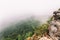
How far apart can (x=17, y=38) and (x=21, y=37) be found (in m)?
0.08

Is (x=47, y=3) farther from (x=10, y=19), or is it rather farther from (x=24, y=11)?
(x=10, y=19)

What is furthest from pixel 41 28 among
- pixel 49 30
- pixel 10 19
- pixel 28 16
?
pixel 10 19

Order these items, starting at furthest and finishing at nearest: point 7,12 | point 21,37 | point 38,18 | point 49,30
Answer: point 7,12 < point 38,18 < point 21,37 < point 49,30

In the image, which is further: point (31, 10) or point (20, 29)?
point (31, 10)

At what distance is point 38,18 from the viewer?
429 cm

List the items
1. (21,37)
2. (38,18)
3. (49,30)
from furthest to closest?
(38,18)
(21,37)
(49,30)

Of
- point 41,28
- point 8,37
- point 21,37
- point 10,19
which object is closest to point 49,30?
point 41,28

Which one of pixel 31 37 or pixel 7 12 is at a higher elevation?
pixel 7 12

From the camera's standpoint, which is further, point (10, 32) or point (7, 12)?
point (7, 12)

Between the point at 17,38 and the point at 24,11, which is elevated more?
the point at 24,11

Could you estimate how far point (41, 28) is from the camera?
3865mm

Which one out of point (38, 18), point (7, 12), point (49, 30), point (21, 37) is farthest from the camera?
→ point (7, 12)

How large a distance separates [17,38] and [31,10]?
84cm

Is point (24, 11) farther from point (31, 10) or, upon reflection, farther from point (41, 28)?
point (41, 28)
